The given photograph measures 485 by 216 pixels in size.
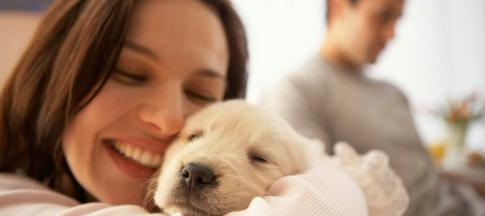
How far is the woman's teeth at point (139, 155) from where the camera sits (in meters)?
0.92

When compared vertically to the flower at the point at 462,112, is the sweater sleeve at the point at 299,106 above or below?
above

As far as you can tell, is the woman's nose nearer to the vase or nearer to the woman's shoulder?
the woman's shoulder

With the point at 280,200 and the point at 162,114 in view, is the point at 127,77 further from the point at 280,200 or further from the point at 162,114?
the point at 280,200

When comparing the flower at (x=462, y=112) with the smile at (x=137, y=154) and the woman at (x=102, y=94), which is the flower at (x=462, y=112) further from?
the smile at (x=137, y=154)

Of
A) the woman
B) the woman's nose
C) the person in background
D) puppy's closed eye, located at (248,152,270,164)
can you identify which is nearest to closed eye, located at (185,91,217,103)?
the woman

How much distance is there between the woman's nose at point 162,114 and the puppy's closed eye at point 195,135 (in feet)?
0.12

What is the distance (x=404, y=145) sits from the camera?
5.20 ft

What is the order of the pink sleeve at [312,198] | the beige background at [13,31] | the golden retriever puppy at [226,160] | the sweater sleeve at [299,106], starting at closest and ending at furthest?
the pink sleeve at [312,198] < the golden retriever puppy at [226,160] < the sweater sleeve at [299,106] < the beige background at [13,31]

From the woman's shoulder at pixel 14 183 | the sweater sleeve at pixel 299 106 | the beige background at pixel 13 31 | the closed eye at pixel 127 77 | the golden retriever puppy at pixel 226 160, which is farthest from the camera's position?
the beige background at pixel 13 31

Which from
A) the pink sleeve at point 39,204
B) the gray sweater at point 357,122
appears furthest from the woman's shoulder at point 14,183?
the gray sweater at point 357,122

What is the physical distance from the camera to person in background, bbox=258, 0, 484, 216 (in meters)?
1.50

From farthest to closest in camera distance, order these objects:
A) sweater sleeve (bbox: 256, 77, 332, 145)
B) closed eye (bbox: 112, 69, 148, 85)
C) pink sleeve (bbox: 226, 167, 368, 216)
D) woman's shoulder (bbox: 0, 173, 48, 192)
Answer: sweater sleeve (bbox: 256, 77, 332, 145), closed eye (bbox: 112, 69, 148, 85), woman's shoulder (bbox: 0, 173, 48, 192), pink sleeve (bbox: 226, 167, 368, 216)

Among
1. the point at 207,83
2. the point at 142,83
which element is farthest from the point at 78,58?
the point at 207,83

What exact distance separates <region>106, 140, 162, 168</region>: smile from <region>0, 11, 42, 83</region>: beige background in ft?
4.36
